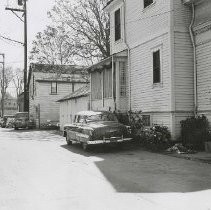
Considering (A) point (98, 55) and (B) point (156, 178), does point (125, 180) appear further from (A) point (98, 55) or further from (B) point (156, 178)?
(A) point (98, 55)

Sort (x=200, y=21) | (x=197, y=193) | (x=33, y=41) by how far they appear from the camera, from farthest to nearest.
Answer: (x=33, y=41)
(x=200, y=21)
(x=197, y=193)

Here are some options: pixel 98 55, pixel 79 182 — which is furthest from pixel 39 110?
pixel 79 182

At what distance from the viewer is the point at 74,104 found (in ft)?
96.0

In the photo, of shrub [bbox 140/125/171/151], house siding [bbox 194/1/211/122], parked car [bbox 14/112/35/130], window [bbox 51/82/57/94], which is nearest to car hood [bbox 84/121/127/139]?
→ shrub [bbox 140/125/171/151]

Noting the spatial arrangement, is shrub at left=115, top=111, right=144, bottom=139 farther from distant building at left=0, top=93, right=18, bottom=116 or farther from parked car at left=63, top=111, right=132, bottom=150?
distant building at left=0, top=93, right=18, bottom=116

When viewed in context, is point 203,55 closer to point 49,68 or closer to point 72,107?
point 72,107

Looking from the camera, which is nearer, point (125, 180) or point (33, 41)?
point (125, 180)

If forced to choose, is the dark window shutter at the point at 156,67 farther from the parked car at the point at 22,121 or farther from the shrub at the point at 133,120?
the parked car at the point at 22,121

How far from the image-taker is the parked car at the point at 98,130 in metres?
14.9

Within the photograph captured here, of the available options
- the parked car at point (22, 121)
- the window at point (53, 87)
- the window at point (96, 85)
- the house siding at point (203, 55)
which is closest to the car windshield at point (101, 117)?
the house siding at point (203, 55)

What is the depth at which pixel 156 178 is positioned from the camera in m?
9.23

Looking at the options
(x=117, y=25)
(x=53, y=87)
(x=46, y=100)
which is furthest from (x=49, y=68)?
(x=117, y=25)

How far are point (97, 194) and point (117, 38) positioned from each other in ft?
51.7

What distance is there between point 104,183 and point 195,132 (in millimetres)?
7042
